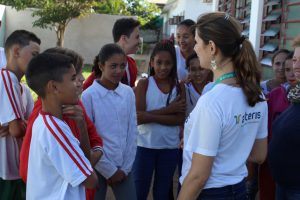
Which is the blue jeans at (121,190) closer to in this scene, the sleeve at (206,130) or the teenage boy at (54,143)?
the teenage boy at (54,143)

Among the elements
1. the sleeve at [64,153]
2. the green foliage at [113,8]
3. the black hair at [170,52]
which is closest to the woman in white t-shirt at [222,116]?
the sleeve at [64,153]

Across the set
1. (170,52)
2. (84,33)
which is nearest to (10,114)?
(170,52)

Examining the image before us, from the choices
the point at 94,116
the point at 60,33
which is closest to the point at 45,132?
the point at 94,116

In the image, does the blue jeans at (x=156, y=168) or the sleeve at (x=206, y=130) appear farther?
the blue jeans at (x=156, y=168)

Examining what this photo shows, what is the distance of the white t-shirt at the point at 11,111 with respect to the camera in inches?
92.1

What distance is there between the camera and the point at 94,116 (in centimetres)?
267

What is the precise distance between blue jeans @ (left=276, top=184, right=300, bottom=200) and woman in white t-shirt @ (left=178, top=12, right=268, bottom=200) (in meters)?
0.67

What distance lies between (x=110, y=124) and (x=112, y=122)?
0.02m

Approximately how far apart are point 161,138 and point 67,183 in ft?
4.73

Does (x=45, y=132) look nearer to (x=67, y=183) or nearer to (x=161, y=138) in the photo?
(x=67, y=183)

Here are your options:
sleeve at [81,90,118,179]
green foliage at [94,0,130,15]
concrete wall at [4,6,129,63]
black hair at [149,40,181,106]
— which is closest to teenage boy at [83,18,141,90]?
black hair at [149,40,181,106]

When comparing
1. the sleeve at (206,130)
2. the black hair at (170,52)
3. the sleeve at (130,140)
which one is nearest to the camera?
the sleeve at (206,130)

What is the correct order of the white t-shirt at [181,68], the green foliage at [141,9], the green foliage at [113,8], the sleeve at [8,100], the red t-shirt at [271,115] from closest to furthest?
the sleeve at [8,100] → the red t-shirt at [271,115] → the white t-shirt at [181,68] → the green foliage at [113,8] → the green foliage at [141,9]

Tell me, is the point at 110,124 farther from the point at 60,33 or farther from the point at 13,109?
the point at 60,33
